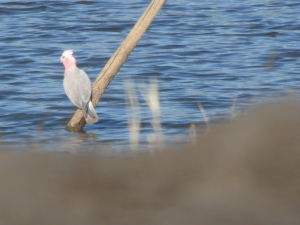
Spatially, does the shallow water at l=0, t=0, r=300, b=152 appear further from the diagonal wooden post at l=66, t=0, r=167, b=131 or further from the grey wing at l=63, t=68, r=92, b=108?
the diagonal wooden post at l=66, t=0, r=167, b=131

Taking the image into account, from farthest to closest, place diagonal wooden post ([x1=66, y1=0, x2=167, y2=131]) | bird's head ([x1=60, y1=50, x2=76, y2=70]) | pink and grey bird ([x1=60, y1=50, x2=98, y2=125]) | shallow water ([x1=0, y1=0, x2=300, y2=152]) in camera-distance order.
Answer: shallow water ([x1=0, y1=0, x2=300, y2=152]) < bird's head ([x1=60, y1=50, x2=76, y2=70]) < pink and grey bird ([x1=60, y1=50, x2=98, y2=125]) < diagonal wooden post ([x1=66, y1=0, x2=167, y2=131])

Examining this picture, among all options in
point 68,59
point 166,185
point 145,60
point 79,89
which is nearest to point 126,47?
point 79,89

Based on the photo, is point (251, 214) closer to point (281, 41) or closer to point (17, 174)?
point (17, 174)

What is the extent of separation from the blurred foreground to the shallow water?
6.32ft

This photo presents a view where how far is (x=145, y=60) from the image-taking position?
29.6 ft

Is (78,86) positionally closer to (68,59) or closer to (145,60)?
(68,59)

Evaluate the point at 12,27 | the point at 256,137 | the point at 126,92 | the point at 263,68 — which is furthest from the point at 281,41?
the point at 256,137

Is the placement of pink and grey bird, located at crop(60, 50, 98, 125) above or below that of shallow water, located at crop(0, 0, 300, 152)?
above

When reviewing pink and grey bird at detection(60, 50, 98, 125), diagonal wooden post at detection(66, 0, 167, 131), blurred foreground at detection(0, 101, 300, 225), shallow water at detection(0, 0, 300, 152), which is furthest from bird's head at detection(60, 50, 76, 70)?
blurred foreground at detection(0, 101, 300, 225)

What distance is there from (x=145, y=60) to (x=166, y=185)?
301 inches

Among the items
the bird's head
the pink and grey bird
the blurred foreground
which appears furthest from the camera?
the bird's head

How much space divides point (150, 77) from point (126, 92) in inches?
27.9

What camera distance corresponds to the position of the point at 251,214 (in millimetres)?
1366

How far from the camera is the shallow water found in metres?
5.97
